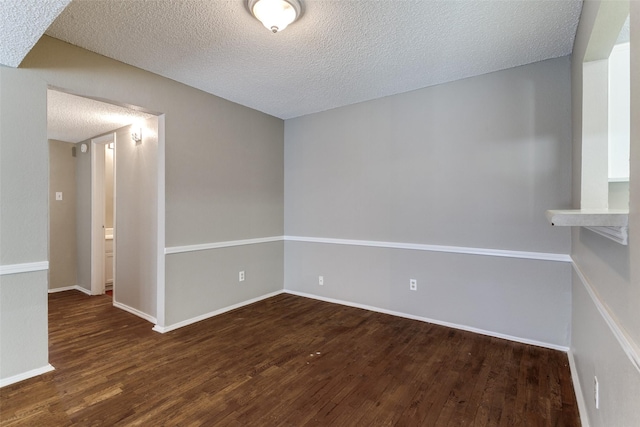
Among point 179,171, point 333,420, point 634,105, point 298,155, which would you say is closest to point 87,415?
point 333,420

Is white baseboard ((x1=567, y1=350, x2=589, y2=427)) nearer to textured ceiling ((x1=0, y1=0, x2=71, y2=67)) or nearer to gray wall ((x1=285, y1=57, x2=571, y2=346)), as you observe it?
gray wall ((x1=285, y1=57, x2=571, y2=346))

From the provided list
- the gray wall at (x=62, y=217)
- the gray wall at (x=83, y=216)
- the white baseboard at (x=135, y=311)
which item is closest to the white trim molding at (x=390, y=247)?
the white baseboard at (x=135, y=311)

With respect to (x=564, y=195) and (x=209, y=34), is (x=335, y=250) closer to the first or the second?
(x=564, y=195)

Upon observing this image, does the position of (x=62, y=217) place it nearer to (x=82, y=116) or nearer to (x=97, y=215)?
(x=97, y=215)

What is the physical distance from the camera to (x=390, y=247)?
3.44m

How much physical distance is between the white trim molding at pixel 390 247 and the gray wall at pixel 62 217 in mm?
2842

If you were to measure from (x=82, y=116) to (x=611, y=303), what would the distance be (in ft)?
15.3

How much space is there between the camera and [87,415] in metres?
1.77

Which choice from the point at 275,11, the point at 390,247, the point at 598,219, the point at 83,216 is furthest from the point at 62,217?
the point at 598,219

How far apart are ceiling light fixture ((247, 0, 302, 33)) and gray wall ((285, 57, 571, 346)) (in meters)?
1.82

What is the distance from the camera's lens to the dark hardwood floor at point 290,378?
1.77m

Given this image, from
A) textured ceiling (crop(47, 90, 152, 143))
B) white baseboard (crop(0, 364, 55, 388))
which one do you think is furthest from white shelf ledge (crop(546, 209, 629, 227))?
textured ceiling (crop(47, 90, 152, 143))

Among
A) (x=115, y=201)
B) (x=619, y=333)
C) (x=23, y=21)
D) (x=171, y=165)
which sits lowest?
(x=619, y=333)

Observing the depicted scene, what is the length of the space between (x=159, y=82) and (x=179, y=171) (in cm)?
87
